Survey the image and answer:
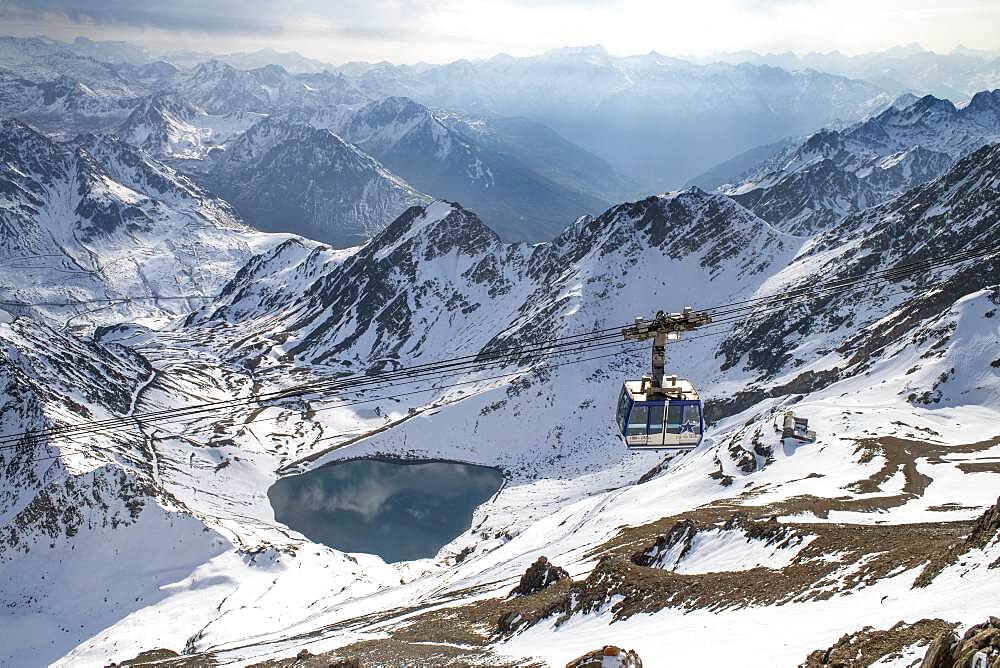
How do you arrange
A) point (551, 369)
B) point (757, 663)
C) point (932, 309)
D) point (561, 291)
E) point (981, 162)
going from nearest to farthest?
point (757, 663)
point (932, 309)
point (981, 162)
point (551, 369)
point (561, 291)

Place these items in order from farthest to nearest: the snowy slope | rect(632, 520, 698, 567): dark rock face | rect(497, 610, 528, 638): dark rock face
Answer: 1. rect(632, 520, 698, 567): dark rock face
2. rect(497, 610, 528, 638): dark rock face
3. the snowy slope

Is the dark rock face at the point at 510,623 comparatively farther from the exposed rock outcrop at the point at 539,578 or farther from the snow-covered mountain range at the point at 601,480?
the exposed rock outcrop at the point at 539,578

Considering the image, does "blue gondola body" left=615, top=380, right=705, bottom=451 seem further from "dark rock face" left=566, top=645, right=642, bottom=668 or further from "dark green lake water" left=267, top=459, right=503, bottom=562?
"dark green lake water" left=267, top=459, right=503, bottom=562

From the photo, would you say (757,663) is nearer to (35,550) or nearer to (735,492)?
(735,492)

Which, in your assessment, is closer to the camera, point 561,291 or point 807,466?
point 807,466

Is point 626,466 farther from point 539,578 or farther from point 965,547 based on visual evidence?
point 965,547

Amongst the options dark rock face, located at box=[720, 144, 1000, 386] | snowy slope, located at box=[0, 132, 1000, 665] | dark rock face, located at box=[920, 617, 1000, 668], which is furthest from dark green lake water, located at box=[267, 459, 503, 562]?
dark rock face, located at box=[920, 617, 1000, 668]

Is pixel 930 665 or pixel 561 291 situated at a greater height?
pixel 930 665

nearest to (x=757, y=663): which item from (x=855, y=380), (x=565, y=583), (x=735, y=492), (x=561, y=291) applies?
(x=565, y=583)
